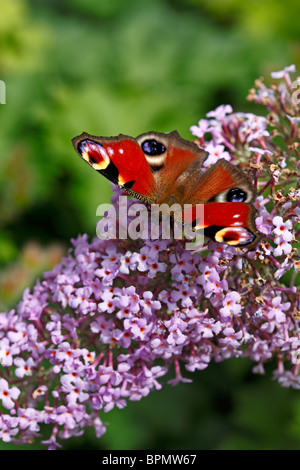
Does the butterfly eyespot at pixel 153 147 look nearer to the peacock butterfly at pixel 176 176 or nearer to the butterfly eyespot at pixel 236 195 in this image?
the peacock butterfly at pixel 176 176

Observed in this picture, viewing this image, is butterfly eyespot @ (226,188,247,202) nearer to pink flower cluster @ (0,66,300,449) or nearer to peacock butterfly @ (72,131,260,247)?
peacock butterfly @ (72,131,260,247)

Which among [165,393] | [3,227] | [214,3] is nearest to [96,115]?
[3,227]

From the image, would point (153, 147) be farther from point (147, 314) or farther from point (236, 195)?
point (147, 314)

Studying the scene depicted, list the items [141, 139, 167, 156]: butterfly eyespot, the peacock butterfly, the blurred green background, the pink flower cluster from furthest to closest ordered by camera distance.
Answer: the blurred green background, [141, 139, 167, 156]: butterfly eyespot, the pink flower cluster, the peacock butterfly

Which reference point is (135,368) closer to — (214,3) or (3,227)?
(3,227)

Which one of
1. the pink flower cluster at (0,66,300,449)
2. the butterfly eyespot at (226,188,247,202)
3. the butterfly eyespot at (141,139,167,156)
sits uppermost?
the butterfly eyespot at (141,139,167,156)

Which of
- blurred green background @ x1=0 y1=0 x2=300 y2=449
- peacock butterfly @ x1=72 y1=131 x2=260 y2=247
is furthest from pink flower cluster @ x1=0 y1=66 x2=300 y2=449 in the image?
blurred green background @ x1=0 y1=0 x2=300 y2=449

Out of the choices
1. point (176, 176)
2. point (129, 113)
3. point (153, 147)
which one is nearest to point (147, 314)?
point (176, 176)
